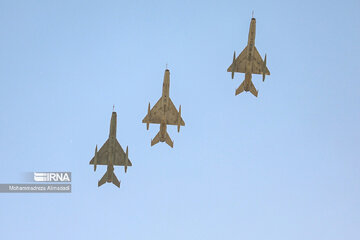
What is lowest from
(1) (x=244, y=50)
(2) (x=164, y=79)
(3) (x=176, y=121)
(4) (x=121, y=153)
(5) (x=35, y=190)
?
(5) (x=35, y=190)

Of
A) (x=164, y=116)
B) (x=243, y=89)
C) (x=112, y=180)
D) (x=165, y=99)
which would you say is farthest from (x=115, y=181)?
(x=243, y=89)

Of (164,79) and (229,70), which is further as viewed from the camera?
(229,70)

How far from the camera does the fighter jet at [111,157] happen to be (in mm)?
83375

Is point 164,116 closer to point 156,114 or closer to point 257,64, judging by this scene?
point 156,114

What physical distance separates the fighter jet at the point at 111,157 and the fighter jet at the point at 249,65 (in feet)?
74.7

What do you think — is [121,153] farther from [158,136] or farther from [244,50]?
[244,50]

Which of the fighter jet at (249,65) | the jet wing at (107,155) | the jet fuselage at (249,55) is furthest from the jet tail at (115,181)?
the jet fuselage at (249,55)

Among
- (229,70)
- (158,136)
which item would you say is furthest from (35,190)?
(229,70)

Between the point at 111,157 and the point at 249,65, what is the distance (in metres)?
28.2

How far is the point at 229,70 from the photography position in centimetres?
8700

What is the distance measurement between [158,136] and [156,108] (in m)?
5.31

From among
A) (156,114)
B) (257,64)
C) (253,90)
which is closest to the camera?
(257,64)

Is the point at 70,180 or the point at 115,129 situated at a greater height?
the point at 115,129

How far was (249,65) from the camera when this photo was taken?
272ft
